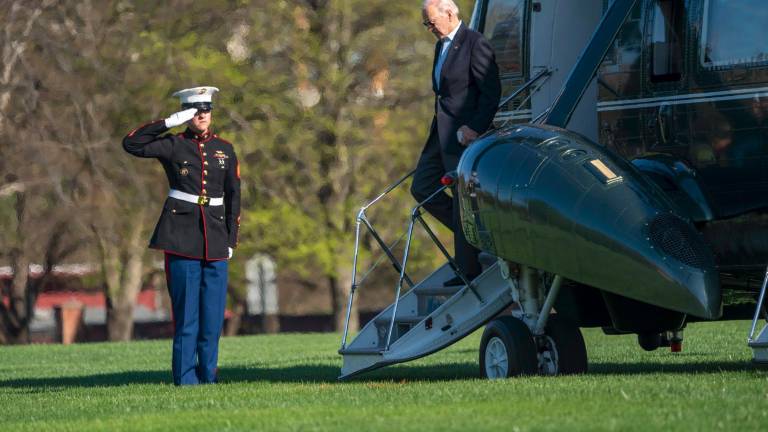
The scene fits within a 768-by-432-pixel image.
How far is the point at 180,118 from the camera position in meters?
12.2

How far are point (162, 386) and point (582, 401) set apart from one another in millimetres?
4571

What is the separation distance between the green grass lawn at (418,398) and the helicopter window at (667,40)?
1972 millimetres

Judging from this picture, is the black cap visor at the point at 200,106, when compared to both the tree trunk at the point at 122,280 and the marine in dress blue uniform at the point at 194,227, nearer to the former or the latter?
the marine in dress blue uniform at the point at 194,227

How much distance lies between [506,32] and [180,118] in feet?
9.02

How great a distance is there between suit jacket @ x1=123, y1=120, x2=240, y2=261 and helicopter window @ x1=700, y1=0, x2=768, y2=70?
3796 mm

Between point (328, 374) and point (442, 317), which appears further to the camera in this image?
point (328, 374)

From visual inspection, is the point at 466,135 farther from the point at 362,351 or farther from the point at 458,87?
the point at 362,351

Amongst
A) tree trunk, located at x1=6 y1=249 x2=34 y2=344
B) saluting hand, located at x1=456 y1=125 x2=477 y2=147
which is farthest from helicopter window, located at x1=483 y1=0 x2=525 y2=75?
tree trunk, located at x1=6 y1=249 x2=34 y2=344

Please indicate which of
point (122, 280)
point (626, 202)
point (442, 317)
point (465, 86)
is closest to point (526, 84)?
point (465, 86)

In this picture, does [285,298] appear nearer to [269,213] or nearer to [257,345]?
[269,213]

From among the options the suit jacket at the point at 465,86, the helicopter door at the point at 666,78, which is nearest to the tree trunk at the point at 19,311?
the suit jacket at the point at 465,86

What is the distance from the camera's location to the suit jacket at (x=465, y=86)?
11.7 m

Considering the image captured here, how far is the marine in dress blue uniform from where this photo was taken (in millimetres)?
12227

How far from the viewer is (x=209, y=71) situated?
35812 mm
